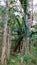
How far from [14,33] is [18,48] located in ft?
1.25

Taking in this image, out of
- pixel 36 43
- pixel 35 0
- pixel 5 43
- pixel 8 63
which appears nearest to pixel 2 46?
pixel 5 43

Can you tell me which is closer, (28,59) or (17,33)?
(28,59)

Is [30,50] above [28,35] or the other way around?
the other way around

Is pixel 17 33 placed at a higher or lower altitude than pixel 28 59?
higher

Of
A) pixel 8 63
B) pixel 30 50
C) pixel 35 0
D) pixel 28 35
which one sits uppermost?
pixel 35 0

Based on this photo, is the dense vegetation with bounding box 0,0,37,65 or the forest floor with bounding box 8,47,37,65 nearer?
the forest floor with bounding box 8,47,37,65

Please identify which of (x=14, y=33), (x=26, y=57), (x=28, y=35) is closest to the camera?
(x=26, y=57)

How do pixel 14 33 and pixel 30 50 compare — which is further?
pixel 14 33

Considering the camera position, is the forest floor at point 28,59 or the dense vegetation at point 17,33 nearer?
the forest floor at point 28,59

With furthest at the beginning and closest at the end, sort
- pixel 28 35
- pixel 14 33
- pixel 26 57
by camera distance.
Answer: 1. pixel 14 33
2. pixel 28 35
3. pixel 26 57

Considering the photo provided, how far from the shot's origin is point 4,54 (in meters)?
3.96

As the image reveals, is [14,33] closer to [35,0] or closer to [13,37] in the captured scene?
[13,37]

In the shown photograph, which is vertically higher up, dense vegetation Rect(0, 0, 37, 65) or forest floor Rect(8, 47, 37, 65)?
dense vegetation Rect(0, 0, 37, 65)

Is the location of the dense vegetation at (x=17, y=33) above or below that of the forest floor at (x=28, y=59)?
above
